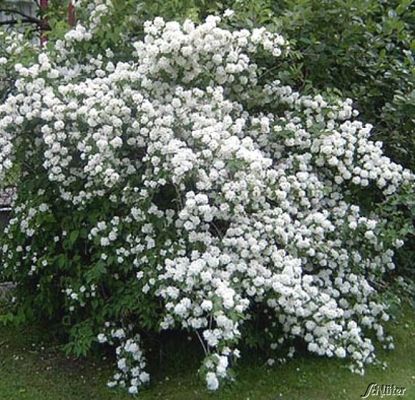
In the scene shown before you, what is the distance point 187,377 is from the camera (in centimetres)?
423

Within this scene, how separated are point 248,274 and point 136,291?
0.69 meters

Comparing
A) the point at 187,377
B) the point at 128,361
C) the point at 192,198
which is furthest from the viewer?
the point at 187,377

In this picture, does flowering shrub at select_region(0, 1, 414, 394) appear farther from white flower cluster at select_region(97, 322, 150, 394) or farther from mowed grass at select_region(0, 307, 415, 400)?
mowed grass at select_region(0, 307, 415, 400)

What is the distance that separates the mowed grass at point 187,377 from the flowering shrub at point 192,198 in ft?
0.48

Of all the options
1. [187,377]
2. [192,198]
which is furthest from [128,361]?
[192,198]

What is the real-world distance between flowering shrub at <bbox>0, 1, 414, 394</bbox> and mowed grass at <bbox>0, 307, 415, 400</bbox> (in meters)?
0.15

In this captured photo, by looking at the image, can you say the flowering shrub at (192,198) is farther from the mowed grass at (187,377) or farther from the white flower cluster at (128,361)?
the mowed grass at (187,377)

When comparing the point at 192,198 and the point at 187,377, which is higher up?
the point at 192,198

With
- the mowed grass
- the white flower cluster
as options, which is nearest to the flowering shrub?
the white flower cluster

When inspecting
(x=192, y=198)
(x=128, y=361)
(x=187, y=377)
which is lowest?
(x=187, y=377)

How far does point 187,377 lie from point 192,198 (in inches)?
49.5

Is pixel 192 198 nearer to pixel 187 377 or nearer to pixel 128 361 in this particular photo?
pixel 128 361

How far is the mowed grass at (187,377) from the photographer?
403 cm

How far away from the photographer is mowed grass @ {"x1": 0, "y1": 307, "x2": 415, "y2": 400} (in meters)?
4.03
